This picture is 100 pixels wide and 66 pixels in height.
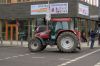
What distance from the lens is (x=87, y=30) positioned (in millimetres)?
48688

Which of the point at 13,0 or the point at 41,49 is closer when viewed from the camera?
the point at 41,49

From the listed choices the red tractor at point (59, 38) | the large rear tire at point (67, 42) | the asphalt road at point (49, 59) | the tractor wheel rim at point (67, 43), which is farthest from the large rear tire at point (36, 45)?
the asphalt road at point (49, 59)

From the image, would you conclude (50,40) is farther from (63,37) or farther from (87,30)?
(87,30)

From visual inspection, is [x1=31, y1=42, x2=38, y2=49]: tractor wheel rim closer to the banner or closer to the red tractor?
the red tractor

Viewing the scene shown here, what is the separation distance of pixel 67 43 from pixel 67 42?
86 mm

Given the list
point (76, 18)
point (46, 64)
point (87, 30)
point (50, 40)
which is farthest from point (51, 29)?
point (87, 30)

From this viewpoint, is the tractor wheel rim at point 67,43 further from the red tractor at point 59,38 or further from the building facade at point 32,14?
the building facade at point 32,14

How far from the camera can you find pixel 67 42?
83.8 feet

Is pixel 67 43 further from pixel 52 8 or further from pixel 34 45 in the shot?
pixel 52 8

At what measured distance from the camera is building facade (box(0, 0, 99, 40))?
42062mm

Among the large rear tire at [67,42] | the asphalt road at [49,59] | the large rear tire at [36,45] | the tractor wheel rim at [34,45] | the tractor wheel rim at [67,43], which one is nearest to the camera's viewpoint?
the asphalt road at [49,59]

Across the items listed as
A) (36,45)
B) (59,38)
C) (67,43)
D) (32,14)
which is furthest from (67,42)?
(32,14)

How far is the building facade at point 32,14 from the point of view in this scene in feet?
138

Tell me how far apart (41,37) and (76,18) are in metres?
16.6
